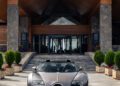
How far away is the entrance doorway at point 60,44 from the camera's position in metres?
52.0

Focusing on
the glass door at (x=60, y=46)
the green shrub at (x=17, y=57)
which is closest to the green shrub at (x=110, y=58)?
the green shrub at (x=17, y=57)

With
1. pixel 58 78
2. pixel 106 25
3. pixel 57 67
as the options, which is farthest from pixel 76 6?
pixel 58 78

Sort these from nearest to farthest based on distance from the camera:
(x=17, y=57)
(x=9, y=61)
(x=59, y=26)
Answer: (x=9, y=61) → (x=17, y=57) → (x=59, y=26)

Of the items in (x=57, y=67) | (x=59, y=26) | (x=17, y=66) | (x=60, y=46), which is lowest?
(x=17, y=66)

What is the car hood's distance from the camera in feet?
38.1

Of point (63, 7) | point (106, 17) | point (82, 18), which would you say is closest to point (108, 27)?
point (106, 17)

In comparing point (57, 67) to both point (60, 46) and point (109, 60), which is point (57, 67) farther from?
point (60, 46)

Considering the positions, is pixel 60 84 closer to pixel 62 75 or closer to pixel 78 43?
pixel 62 75

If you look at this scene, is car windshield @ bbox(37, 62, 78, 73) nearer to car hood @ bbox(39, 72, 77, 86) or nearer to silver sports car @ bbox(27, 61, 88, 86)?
silver sports car @ bbox(27, 61, 88, 86)

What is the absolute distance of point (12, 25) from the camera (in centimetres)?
3731

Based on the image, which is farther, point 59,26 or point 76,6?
point 76,6

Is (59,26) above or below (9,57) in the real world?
above

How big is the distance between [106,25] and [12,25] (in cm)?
992

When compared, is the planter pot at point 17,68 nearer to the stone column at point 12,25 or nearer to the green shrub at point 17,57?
the green shrub at point 17,57
